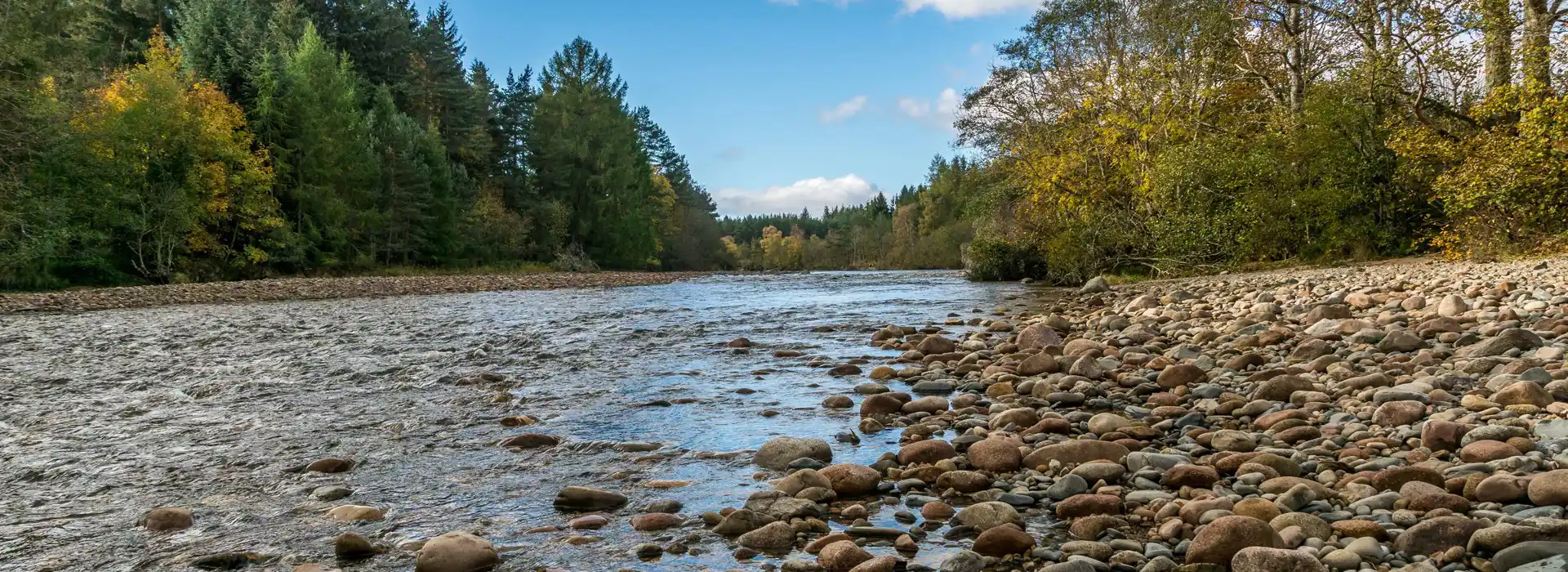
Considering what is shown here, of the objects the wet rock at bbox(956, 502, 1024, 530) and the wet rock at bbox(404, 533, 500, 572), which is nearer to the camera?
the wet rock at bbox(404, 533, 500, 572)

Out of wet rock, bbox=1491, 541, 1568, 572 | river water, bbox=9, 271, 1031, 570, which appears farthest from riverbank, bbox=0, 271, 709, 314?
wet rock, bbox=1491, 541, 1568, 572

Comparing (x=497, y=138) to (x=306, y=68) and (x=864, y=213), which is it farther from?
(x=864, y=213)

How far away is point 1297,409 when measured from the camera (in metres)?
4.32

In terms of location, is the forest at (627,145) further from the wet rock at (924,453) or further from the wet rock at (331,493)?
the wet rock at (331,493)

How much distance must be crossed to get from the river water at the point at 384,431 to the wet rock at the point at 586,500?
0.06 metres

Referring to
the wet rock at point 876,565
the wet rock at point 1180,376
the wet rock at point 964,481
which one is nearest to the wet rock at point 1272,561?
the wet rock at point 876,565

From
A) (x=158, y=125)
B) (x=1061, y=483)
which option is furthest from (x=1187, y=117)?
(x=158, y=125)

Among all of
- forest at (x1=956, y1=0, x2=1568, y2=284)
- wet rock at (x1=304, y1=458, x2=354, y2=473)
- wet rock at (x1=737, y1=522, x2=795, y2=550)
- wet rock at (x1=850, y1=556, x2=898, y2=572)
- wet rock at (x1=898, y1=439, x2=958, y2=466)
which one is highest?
forest at (x1=956, y1=0, x2=1568, y2=284)

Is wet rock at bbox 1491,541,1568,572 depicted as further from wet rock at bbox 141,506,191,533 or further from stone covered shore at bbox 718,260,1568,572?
wet rock at bbox 141,506,191,533

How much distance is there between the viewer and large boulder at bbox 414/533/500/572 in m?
2.65

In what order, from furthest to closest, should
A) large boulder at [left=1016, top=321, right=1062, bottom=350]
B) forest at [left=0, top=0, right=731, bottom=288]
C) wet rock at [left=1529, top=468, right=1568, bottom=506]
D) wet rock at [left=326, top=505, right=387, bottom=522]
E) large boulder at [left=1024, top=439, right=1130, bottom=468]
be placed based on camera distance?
forest at [left=0, top=0, right=731, bottom=288], large boulder at [left=1016, top=321, right=1062, bottom=350], large boulder at [left=1024, top=439, right=1130, bottom=468], wet rock at [left=326, top=505, right=387, bottom=522], wet rock at [left=1529, top=468, right=1568, bottom=506]

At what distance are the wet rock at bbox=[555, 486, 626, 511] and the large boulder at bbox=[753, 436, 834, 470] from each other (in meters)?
0.83

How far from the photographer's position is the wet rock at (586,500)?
338cm

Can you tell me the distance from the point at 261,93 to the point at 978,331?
34065 mm
